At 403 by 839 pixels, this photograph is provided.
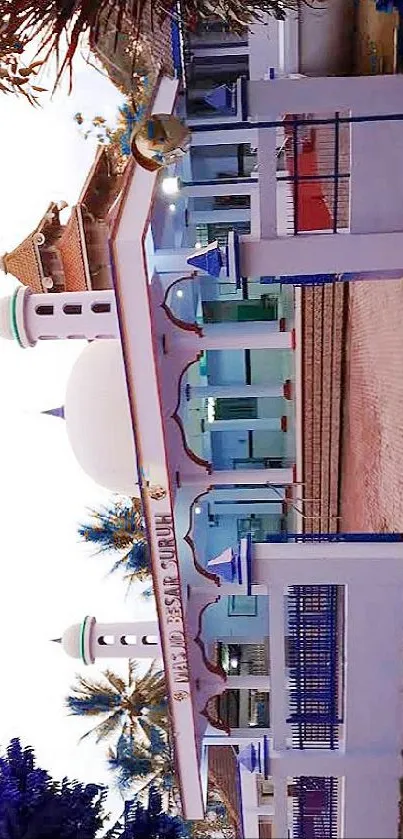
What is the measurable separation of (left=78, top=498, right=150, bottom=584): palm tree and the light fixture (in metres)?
6.81

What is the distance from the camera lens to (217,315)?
10.8 m

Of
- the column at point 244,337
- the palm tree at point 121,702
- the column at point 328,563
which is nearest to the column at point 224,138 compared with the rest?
the column at point 244,337

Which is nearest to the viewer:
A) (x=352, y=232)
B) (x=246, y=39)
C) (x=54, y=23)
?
(x=54, y=23)

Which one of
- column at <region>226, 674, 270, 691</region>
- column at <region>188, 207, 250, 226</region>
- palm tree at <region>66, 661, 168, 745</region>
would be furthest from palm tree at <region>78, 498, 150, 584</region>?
column at <region>226, 674, 270, 691</region>

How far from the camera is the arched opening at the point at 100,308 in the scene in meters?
6.55

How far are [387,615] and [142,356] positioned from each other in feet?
8.95

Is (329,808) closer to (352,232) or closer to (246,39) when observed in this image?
(352,232)

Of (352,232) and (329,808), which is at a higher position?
(352,232)

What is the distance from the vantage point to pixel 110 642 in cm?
860

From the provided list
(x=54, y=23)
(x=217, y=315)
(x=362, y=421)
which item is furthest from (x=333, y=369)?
(x=54, y=23)

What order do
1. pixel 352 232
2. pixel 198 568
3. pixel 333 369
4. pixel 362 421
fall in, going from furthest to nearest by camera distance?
pixel 333 369 < pixel 362 421 < pixel 198 568 < pixel 352 232

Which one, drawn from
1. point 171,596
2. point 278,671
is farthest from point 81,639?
point 278,671

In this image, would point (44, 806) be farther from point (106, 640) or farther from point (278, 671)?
point (106, 640)

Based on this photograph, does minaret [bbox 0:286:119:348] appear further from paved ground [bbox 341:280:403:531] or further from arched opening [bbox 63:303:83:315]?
paved ground [bbox 341:280:403:531]
